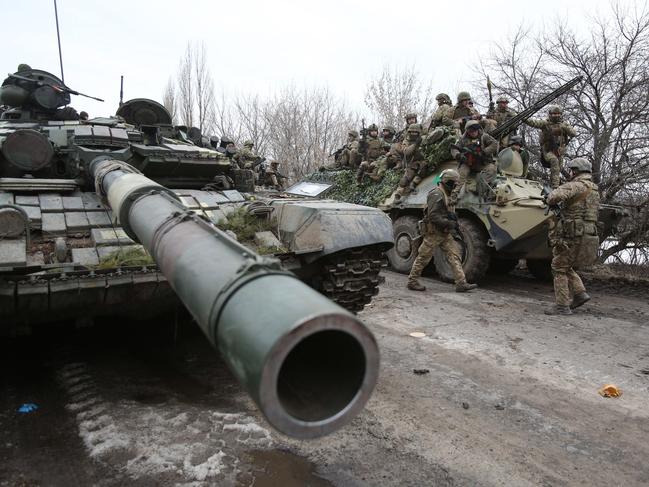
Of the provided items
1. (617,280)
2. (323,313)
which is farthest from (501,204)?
(323,313)

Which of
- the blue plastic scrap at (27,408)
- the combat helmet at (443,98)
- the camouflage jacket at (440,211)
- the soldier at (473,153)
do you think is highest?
the combat helmet at (443,98)

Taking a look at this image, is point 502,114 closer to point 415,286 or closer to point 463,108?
point 463,108

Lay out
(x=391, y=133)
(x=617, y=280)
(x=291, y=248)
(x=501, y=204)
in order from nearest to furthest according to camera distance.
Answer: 1. (x=291, y=248)
2. (x=501, y=204)
3. (x=617, y=280)
4. (x=391, y=133)

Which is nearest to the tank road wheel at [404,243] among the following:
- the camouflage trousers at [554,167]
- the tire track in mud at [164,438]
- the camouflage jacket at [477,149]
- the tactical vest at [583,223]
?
the camouflage jacket at [477,149]

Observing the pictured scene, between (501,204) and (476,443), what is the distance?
214 inches

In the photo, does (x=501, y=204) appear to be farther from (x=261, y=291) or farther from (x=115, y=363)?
(x=261, y=291)

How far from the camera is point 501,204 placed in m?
8.12

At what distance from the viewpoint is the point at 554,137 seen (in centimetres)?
932

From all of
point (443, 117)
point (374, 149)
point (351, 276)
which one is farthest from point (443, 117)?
point (351, 276)

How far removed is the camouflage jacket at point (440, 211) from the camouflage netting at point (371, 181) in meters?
1.89

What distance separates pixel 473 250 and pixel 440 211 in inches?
46.8

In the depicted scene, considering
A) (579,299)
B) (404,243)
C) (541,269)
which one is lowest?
(541,269)

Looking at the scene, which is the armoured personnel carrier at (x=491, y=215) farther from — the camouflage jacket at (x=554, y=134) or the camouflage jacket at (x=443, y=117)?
the camouflage jacket at (x=443, y=117)

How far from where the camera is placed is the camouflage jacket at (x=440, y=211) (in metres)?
7.71
